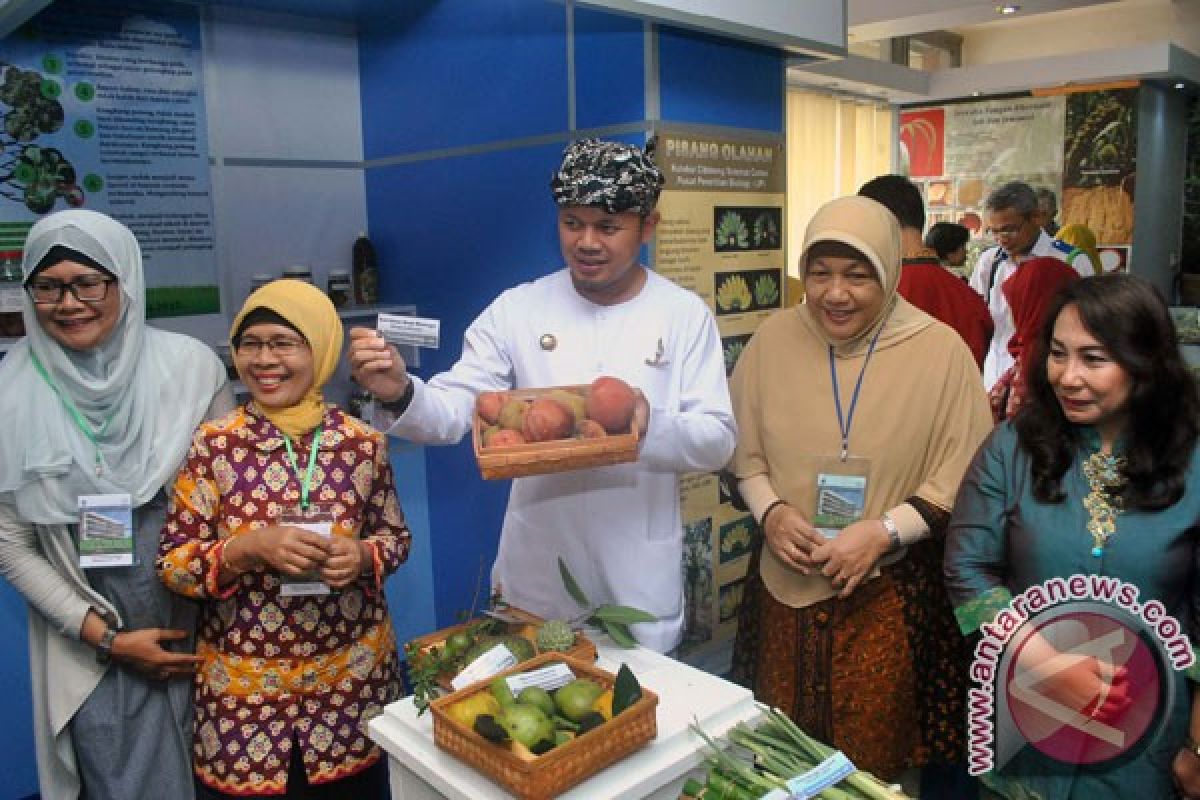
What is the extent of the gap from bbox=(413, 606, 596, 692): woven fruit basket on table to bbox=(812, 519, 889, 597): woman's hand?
1.61ft

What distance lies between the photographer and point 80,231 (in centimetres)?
171

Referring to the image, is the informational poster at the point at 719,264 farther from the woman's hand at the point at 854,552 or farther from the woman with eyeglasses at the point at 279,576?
the woman with eyeglasses at the point at 279,576

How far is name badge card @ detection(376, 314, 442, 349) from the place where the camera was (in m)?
1.42

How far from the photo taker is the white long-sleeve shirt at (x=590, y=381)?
72.9 inches

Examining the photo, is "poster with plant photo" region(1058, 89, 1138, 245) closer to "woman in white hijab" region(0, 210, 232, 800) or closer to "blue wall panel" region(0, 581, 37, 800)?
"woman in white hijab" region(0, 210, 232, 800)

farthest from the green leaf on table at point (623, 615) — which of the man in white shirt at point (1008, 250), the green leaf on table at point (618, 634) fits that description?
the man in white shirt at point (1008, 250)

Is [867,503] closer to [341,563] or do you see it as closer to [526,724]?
[526,724]

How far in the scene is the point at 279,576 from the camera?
1677 millimetres

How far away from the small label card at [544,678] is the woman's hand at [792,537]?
2.04 feet

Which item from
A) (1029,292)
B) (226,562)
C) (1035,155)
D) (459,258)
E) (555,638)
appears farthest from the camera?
(1035,155)

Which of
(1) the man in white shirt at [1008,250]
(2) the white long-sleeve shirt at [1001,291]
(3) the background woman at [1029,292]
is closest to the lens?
(3) the background woman at [1029,292]

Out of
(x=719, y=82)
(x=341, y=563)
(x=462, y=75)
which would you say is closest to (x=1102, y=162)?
(x=719, y=82)

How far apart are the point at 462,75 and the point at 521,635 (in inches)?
89.5

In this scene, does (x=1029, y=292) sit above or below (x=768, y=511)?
above
